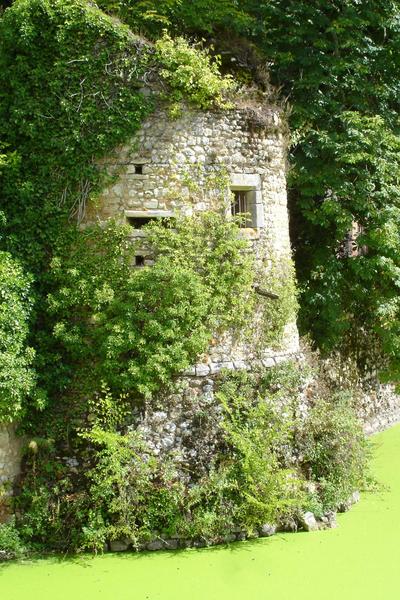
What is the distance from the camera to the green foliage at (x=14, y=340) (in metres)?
6.68

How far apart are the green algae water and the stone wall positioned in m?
0.72

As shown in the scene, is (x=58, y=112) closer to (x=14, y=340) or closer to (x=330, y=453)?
(x=14, y=340)

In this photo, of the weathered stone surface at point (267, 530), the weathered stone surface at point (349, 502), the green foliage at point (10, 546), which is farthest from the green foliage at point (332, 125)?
the green foliage at point (10, 546)

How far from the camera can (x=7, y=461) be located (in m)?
6.99

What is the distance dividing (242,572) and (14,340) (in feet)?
10.4

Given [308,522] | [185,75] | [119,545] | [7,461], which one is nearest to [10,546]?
[7,461]

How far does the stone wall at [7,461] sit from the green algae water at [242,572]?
28.5 inches

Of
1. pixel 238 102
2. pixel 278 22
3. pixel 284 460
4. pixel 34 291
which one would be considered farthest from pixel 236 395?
pixel 278 22

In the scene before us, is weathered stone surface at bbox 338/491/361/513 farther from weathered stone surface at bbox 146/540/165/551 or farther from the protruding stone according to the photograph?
weathered stone surface at bbox 146/540/165/551

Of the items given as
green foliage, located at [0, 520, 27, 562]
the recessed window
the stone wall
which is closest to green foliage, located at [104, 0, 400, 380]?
the recessed window

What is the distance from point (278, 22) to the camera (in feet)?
34.7

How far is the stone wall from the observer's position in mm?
6859

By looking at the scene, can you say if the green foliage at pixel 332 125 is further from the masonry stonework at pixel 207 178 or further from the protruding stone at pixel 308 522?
the protruding stone at pixel 308 522

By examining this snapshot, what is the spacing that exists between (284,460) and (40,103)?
4804 millimetres
